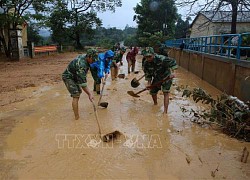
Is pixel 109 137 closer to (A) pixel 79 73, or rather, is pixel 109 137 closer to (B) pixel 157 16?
(A) pixel 79 73

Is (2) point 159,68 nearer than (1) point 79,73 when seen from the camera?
No

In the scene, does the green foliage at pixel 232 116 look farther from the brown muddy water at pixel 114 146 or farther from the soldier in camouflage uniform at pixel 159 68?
the soldier in camouflage uniform at pixel 159 68

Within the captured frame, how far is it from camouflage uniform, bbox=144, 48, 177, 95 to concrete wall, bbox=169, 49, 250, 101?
5.26 feet

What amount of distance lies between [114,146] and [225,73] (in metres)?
5.09

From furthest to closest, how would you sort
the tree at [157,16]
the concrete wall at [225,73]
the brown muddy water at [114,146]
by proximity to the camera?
the tree at [157,16], the concrete wall at [225,73], the brown muddy water at [114,146]

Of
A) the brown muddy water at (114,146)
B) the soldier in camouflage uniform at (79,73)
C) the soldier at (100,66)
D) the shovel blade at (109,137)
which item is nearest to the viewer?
the brown muddy water at (114,146)

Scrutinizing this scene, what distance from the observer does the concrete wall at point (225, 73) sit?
6280 mm

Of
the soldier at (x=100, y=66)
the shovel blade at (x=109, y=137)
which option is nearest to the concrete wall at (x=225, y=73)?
the shovel blade at (x=109, y=137)

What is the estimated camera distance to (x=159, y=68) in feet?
18.7

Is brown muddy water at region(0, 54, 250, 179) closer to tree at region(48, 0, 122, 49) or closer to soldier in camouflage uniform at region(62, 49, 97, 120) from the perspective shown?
soldier in camouflage uniform at region(62, 49, 97, 120)

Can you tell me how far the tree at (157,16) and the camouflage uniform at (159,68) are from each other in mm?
25544

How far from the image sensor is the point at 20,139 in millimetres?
4348

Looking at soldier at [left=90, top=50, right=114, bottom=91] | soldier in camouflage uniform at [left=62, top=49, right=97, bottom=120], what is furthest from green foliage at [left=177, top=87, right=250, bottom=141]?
soldier at [left=90, top=50, right=114, bottom=91]

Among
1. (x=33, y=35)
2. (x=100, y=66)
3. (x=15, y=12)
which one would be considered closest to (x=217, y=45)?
(x=100, y=66)
